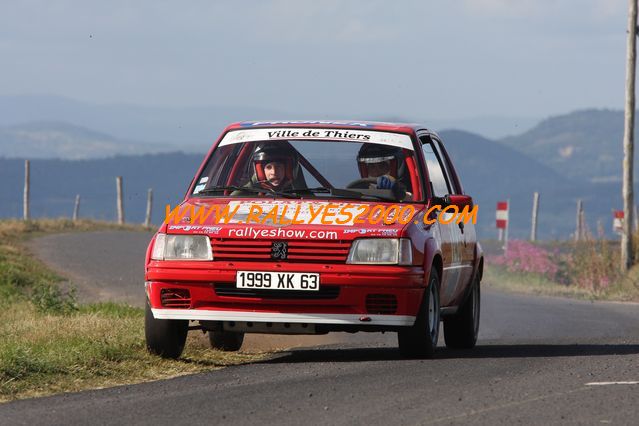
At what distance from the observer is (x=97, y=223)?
134ft

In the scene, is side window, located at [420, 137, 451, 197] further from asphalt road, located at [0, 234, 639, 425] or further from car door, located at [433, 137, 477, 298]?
asphalt road, located at [0, 234, 639, 425]

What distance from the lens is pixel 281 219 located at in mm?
9938

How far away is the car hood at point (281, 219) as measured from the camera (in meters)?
9.74

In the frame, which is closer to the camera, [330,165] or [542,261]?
[330,165]

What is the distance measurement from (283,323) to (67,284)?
1233 cm

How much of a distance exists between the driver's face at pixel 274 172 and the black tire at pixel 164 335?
138 cm

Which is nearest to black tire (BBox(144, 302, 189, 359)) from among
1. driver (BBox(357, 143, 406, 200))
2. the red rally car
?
the red rally car

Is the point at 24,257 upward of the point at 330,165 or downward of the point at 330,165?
downward

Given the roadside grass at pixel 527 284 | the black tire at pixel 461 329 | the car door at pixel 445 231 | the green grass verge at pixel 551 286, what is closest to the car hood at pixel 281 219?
the car door at pixel 445 231

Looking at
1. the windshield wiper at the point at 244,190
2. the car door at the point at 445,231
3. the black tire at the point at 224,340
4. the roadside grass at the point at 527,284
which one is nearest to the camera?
the windshield wiper at the point at 244,190

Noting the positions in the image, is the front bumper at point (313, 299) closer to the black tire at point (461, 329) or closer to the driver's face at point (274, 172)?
the driver's face at point (274, 172)

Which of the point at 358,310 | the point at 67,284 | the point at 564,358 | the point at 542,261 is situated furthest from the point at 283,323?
the point at 542,261

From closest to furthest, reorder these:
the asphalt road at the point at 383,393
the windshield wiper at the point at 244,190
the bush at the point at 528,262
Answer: the asphalt road at the point at 383,393
the windshield wiper at the point at 244,190
the bush at the point at 528,262

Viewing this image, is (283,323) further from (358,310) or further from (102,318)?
(102,318)
